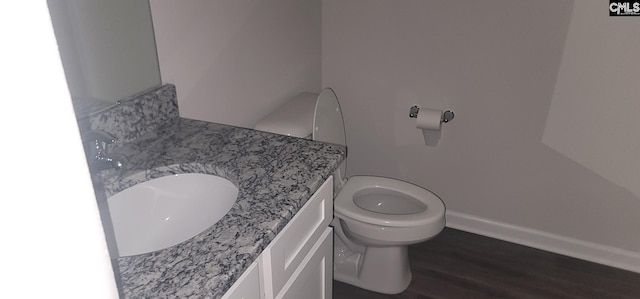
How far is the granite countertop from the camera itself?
2.60 feet

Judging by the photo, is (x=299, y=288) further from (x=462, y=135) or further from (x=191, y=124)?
(x=462, y=135)

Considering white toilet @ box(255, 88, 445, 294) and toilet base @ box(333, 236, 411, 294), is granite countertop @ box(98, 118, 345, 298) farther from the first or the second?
toilet base @ box(333, 236, 411, 294)

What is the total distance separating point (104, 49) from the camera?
1.24 metres

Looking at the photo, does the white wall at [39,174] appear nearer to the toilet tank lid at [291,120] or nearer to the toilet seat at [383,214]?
the toilet tank lid at [291,120]

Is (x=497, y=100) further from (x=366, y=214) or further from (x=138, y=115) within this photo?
(x=138, y=115)

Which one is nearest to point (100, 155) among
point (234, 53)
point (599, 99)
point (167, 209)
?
point (167, 209)

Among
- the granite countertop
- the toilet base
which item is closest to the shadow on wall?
the toilet base

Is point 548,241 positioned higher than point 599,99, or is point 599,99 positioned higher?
point 599,99

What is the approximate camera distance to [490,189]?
2.39 metres

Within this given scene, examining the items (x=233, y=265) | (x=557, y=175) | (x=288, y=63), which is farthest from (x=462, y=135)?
(x=233, y=265)

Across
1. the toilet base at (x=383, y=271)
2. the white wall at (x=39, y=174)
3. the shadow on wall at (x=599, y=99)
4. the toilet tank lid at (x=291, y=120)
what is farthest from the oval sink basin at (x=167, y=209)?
the shadow on wall at (x=599, y=99)

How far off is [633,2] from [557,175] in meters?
0.81

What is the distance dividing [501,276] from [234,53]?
1.58 meters

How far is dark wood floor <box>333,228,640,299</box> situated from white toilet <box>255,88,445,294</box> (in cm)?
10
